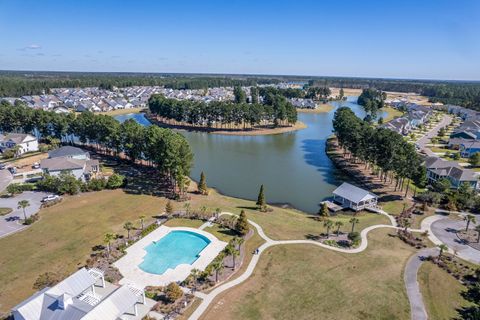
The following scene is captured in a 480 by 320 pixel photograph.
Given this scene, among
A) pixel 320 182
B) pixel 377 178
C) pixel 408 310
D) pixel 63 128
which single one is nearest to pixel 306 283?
pixel 408 310

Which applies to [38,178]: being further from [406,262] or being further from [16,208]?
[406,262]

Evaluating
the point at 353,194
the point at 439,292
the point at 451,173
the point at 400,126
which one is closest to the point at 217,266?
the point at 439,292

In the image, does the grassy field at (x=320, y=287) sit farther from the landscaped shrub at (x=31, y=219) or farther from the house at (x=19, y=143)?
the house at (x=19, y=143)

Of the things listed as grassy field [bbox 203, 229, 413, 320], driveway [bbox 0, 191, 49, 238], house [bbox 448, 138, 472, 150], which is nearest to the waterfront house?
driveway [bbox 0, 191, 49, 238]

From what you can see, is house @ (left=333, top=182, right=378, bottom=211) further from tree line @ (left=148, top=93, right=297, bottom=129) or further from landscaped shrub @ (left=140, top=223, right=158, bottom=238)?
tree line @ (left=148, top=93, right=297, bottom=129)

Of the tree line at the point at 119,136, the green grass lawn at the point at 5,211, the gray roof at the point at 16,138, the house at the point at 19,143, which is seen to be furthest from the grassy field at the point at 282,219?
the gray roof at the point at 16,138

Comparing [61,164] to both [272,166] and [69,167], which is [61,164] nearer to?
[69,167]

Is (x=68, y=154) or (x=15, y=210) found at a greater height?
(x=68, y=154)
